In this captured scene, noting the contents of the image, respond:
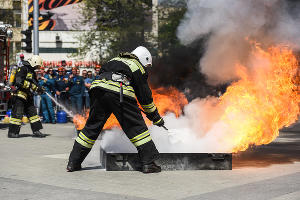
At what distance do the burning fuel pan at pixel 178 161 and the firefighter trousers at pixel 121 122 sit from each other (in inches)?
7.4

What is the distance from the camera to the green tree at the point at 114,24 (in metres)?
22.1

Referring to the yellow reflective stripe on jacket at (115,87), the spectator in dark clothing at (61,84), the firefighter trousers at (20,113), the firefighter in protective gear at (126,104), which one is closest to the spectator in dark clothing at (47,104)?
the spectator in dark clothing at (61,84)

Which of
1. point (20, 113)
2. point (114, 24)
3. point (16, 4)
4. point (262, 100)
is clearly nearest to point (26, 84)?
point (20, 113)

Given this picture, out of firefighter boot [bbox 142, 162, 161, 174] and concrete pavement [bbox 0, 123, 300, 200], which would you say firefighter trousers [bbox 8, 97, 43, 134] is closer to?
concrete pavement [bbox 0, 123, 300, 200]

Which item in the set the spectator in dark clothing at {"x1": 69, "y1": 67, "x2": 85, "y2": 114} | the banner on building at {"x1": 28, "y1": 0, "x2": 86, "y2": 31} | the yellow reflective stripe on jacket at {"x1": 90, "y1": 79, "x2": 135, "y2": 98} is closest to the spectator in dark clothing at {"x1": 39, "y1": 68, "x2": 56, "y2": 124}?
the spectator in dark clothing at {"x1": 69, "y1": 67, "x2": 85, "y2": 114}

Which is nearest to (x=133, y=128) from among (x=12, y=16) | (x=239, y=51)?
(x=239, y=51)

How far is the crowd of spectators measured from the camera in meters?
16.9

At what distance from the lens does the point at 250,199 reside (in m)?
5.36

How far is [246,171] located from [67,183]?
92.0 inches

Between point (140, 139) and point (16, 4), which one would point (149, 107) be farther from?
point (16, 4)

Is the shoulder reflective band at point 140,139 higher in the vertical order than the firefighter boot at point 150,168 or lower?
higher

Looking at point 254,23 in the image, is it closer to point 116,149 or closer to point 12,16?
point 116,149

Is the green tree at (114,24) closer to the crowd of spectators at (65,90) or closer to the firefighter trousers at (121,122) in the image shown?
the crowd of spectators at (65,90)

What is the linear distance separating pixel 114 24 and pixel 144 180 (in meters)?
21.7
